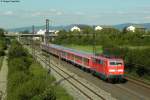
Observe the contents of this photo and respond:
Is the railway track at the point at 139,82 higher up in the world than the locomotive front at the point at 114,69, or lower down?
lower down

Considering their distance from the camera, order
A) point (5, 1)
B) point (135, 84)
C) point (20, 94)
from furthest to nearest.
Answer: point (135, 84) → point (5, 1) → point (20, 94)

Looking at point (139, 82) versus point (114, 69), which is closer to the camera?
point (114, 69)

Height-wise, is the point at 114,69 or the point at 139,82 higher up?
the point at 114,69

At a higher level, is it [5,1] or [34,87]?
[5,1]

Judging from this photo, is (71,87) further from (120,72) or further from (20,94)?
(20,94)

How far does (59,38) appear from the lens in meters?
162

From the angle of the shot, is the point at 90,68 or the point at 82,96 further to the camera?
the point at 90,68

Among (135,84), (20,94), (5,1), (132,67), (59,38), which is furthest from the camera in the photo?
(59,38)

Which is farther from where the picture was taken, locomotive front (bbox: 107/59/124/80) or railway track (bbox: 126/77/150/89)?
locomotive front (bbox: 107/59/124/80)

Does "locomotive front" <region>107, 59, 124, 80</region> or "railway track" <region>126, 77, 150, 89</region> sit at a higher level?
"locomotive front" <region>107, 59, 124, 80</region>

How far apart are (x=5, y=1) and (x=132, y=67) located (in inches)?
959

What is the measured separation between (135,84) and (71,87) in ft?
21.8

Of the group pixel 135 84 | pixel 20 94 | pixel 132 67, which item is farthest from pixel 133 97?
pixel 132 67

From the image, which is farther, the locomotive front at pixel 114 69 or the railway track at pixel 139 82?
the locomotive front at pixel 114 69
